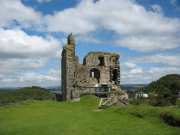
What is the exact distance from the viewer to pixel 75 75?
24.2 meters

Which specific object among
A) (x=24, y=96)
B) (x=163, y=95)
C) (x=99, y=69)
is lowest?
(x=24, y=96)

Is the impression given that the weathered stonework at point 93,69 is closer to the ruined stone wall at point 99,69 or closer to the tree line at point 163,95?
the ruined stone wall at point 99,69

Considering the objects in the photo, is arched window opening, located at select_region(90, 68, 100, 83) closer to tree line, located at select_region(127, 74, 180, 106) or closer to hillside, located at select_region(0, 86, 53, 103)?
tree line, located at select_region(127, 74, 180, 106)

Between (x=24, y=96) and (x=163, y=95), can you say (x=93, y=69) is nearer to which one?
(x=163, y=95)

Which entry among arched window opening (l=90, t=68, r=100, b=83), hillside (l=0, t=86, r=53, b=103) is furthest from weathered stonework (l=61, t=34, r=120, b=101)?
hillside (l=0, t=86, r=53, b=103)

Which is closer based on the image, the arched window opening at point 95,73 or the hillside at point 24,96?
the arched window opening at point 95,73

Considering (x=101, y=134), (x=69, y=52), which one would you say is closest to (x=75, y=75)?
(x=69, y=52)

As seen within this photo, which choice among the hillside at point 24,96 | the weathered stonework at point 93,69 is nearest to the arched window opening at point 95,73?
the weathered stonework at point 93,69

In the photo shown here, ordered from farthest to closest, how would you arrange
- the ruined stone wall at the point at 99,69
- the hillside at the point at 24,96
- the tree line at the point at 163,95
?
the hillside at the point at 24,96
the tree line at the point at 163,95
the ruined stone wall at the point at 99,69

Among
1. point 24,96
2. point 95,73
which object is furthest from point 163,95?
point 24,96

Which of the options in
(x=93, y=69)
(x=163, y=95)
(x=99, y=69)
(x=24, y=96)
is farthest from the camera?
(x=24, y=96)

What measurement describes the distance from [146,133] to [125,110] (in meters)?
4.18

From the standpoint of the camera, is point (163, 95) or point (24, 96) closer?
point (163, 95)

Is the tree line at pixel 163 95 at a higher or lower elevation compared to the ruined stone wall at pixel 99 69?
lower
